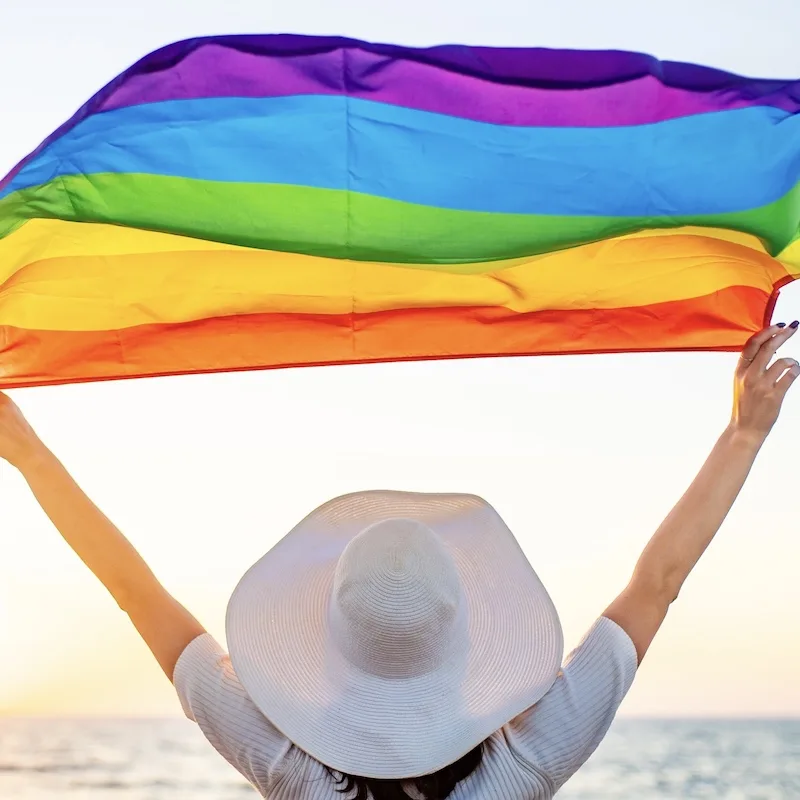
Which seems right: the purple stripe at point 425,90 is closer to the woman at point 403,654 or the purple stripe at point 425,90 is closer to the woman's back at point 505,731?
the woman at point 403,654

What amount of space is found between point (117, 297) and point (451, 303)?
74 cm

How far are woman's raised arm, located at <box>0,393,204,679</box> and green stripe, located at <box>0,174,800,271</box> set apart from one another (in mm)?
578

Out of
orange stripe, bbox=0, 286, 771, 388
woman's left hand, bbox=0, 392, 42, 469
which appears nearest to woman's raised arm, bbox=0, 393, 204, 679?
woman's left hand, bbox=0, 392, 42, 469

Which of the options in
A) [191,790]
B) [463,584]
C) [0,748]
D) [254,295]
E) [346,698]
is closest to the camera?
[346,698]

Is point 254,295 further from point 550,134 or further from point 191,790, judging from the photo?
point 191,790

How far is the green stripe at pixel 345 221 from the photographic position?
7.27 feet

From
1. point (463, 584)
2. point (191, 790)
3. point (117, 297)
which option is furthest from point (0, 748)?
point (463, 584)

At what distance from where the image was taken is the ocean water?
1120 cm

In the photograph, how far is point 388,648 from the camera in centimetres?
137

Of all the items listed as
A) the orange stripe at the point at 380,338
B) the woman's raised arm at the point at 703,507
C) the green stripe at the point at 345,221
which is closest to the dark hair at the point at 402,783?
the woman's raised arm at the point at 703,507

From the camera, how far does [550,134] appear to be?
7.32ft

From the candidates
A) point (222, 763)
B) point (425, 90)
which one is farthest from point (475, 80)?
point (222, 763)

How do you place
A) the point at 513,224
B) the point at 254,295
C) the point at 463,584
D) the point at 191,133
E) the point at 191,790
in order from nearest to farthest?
1. the point at 463,584
2. the point at 191,133
3. the point at 513,224
4. the point at 254,295
5. the point at 191,790

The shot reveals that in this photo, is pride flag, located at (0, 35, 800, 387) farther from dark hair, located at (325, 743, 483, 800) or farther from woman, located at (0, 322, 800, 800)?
dark hair, located at (325, 743, 483, 800)
